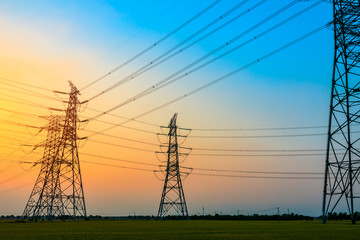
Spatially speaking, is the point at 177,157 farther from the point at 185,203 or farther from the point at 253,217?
the point at 253,217

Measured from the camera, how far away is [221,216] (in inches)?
2564

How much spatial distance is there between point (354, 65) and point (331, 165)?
914 centimetres

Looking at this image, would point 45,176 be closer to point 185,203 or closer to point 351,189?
point 185,203

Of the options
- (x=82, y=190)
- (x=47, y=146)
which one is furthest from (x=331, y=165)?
(x=47, y=146)

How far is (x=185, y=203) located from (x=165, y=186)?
4.21 meters

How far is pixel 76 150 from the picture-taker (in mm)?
49188

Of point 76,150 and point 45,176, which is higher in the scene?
point 76,150

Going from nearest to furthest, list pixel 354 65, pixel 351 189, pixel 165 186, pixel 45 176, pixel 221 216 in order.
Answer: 1. pixel 351 189
2. pixel 354 65
3. pixel 45 176
4. pixel 165 186
5. pixel 221 216

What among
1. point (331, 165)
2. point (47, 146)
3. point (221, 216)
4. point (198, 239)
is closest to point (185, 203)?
point (221, 216)

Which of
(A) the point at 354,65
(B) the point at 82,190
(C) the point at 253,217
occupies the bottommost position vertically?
(C) the point at 253,217

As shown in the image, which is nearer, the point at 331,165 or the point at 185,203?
the point at 331,165

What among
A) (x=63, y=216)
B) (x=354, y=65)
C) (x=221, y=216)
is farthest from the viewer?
(x=221, y=216)

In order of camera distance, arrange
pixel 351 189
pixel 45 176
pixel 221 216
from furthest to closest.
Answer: pixel 221 216 < pixel 45 176 < pixel 351 189

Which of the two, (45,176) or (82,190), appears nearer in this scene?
(82,190)
